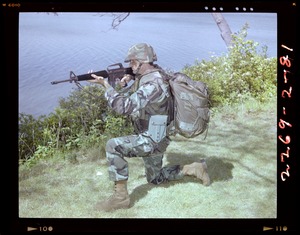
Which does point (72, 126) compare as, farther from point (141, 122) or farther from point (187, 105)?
point (187, 105)

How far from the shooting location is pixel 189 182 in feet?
15.0

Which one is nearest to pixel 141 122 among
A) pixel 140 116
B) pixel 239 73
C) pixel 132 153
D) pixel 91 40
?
pixel 140 116

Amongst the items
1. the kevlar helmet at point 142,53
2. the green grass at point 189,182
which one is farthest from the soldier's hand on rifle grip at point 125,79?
the green grass at point 189,182

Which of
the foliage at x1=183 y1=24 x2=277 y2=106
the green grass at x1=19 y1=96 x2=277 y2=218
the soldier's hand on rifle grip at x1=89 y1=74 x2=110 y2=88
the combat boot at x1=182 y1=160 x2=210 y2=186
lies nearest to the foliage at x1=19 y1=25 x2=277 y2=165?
the foliage at x1=183 y1=24 x2=277 y2=106

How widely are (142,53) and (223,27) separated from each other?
77 cm

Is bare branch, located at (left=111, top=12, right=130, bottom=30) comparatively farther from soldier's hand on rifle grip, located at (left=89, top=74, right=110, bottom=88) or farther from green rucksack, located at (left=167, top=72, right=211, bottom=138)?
green rucksack, located at (left=167, top=72, right=211, bottom=138)

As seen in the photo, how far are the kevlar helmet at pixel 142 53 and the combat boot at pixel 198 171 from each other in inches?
39.0

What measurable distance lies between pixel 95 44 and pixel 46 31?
44cm

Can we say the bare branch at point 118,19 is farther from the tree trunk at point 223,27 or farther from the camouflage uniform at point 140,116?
the tree trunk at point 223,27

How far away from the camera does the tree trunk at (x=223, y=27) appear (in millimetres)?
4469
